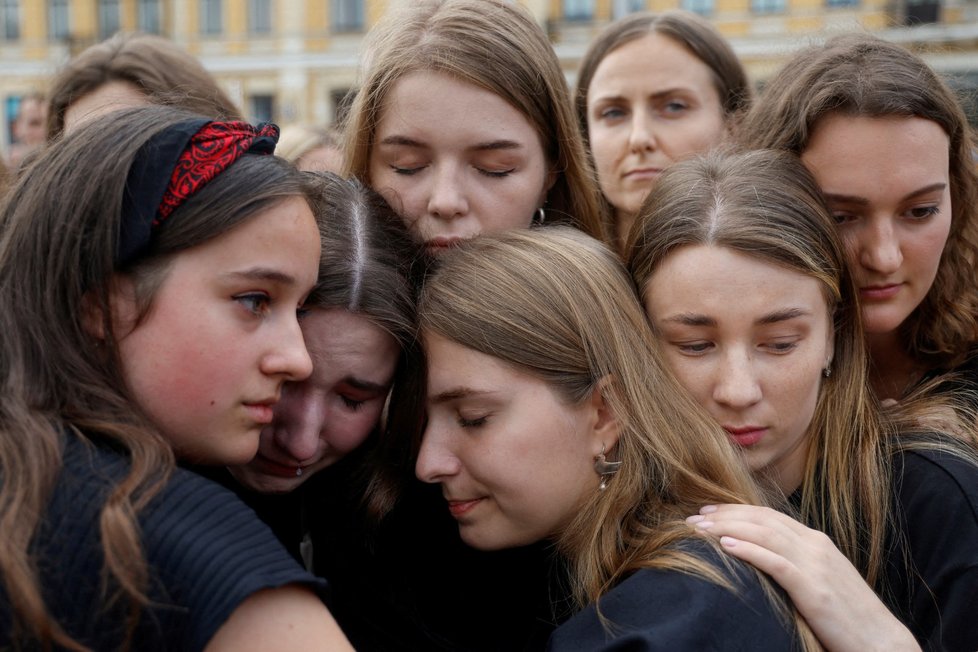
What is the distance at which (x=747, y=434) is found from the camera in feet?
8.19

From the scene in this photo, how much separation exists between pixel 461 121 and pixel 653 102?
4.57 feet

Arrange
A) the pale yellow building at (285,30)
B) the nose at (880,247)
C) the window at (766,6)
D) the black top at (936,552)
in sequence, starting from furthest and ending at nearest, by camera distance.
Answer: the window at (766,6), the pale yellow building at (285,30), the nose at (880,247), the black top at (936,552)

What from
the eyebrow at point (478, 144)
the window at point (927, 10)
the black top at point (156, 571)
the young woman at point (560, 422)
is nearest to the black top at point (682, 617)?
the young woman at point (560, 422)

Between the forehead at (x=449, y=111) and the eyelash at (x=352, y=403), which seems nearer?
the eyelash at (x=352, y=403)

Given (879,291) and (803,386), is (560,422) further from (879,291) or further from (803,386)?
(879,291)

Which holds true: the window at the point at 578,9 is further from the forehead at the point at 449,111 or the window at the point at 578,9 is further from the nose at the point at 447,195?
the nose at the point at 447,195

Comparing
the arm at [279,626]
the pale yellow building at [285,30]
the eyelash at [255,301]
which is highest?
the eyelash at [255,301]

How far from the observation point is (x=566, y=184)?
3.14m

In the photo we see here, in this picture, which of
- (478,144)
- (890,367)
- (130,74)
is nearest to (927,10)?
(890,367)

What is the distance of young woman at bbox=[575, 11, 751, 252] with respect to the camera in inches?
155

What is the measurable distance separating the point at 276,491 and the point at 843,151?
169 cm

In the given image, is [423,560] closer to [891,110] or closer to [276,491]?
[276,491]

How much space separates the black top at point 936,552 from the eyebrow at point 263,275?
153cm

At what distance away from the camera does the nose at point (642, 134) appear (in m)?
3.92
